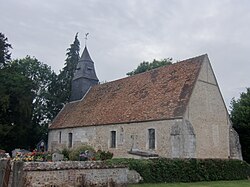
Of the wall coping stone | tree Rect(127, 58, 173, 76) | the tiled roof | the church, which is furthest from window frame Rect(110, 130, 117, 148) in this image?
tree Rect(127, 58, 173, 76)

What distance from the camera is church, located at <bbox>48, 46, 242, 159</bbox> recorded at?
1972 cm

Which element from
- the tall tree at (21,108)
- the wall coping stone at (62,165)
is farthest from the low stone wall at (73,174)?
the tall tree at (21,108)

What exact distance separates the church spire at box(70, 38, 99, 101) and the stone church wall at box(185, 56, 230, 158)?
51.0 ft

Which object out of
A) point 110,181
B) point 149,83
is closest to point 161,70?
point 149,83

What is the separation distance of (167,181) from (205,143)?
7.04 metres

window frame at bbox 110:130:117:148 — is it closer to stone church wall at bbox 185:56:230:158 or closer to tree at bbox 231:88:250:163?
stone church wall at bbox 185:56:230:158

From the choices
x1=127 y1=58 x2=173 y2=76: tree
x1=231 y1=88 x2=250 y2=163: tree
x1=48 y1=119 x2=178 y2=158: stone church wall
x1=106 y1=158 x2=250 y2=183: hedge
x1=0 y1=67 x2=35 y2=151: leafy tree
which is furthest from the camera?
x1=127 y1=58 x2=173 y2=76: tree

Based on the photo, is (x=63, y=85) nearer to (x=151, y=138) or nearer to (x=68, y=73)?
(x=68, y=73)

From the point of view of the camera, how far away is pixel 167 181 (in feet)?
49.2

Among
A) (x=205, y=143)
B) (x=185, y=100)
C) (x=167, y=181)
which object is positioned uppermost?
(x=185, y=100)

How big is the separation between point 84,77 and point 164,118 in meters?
16.1

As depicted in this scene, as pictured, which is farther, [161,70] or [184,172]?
[161,70]

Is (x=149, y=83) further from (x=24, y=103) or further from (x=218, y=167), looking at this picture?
(x=24, y=103)

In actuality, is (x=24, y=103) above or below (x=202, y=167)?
above
